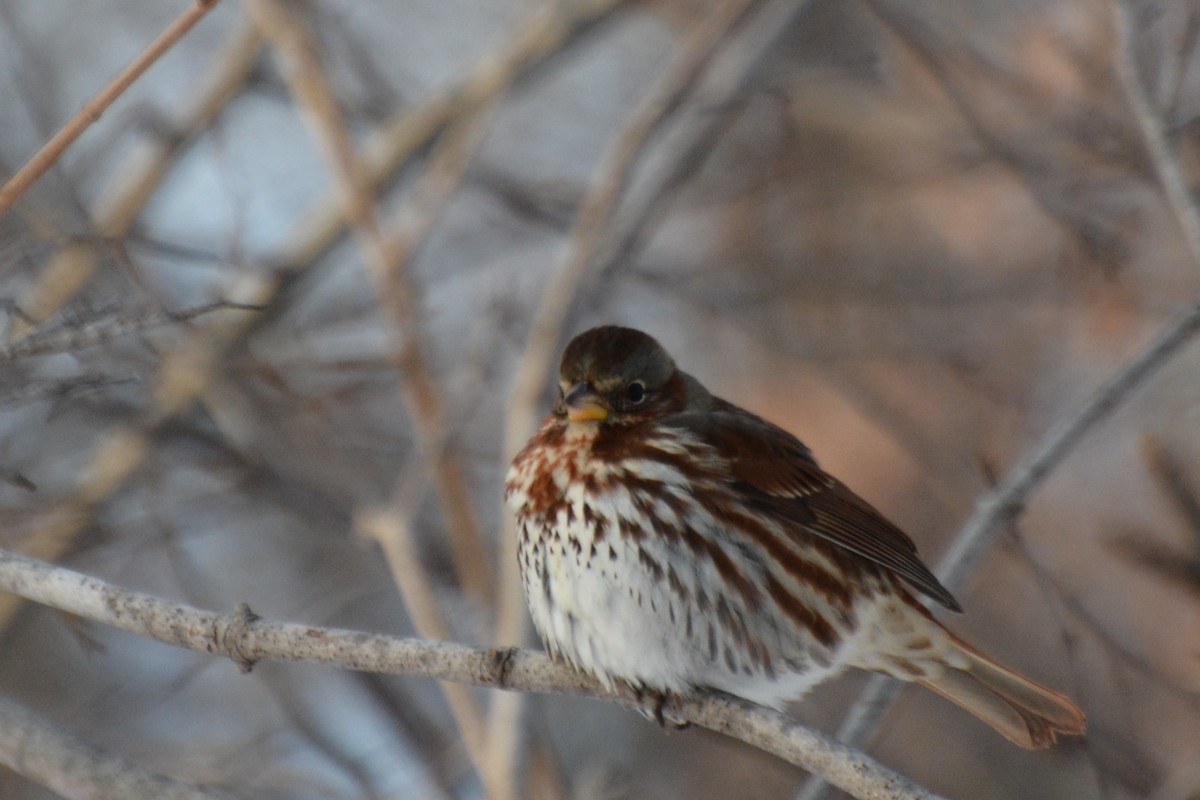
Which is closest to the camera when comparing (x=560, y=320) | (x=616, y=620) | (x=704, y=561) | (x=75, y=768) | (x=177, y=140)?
(x=75, y=768)

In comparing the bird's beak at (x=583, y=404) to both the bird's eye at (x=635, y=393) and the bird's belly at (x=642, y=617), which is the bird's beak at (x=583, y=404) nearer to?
the bird's eye at (x=635, y=393)

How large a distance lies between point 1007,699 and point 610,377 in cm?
136

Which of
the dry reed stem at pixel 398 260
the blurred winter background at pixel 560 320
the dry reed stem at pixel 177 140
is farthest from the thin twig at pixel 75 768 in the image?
the dry reed stem at pixel 177 140

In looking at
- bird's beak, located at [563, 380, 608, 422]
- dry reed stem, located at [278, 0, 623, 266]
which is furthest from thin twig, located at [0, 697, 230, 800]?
dry reed stem, located at [278, 0, 623, 266]

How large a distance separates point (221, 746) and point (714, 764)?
7.42 ft

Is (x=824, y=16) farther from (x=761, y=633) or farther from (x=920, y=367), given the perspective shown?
(x=761, y=633)

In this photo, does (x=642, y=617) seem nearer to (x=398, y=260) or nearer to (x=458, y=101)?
(x=398, y=260)

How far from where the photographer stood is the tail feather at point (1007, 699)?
3404 millimetres

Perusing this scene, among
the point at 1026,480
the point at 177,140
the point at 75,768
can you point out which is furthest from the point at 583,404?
the point at 177,140

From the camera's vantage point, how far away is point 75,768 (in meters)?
2.41

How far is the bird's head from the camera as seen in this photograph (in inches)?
135

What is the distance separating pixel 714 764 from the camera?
5953 millimetres

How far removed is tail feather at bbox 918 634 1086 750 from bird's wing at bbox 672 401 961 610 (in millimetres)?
251

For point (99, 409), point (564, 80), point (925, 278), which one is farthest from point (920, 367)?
point (99, 409)
